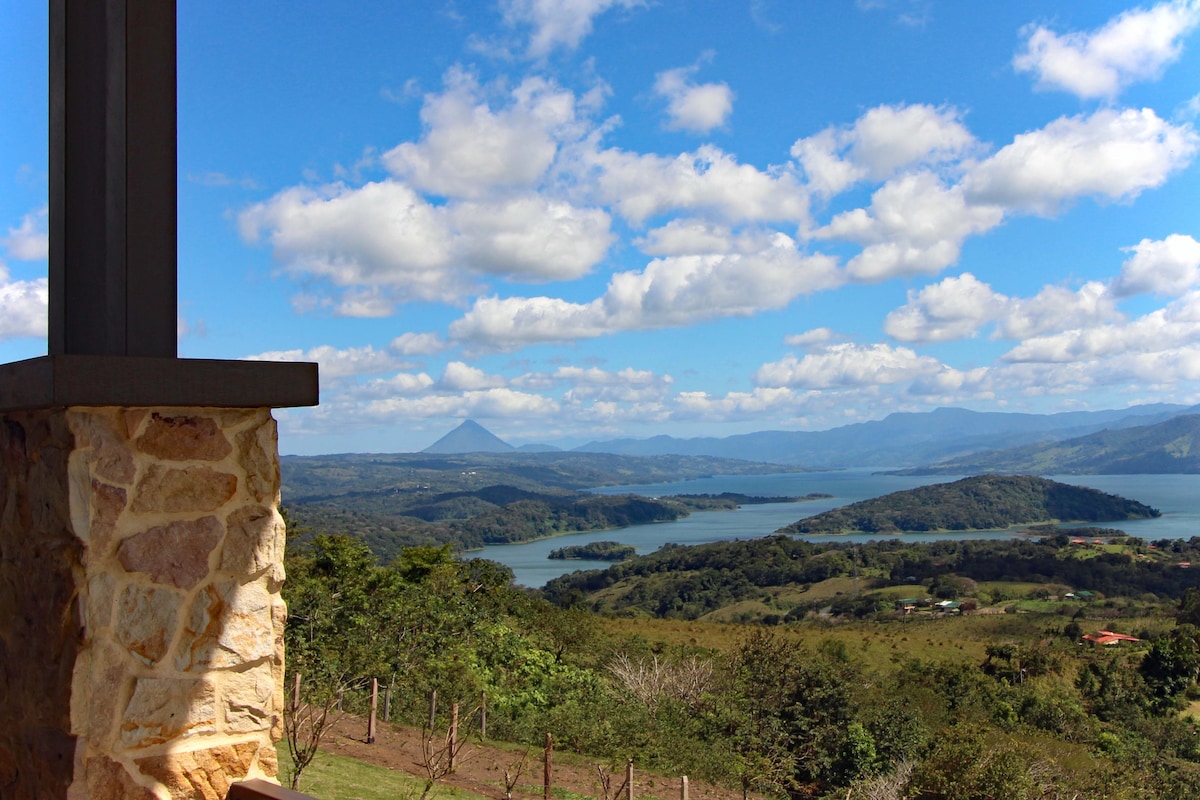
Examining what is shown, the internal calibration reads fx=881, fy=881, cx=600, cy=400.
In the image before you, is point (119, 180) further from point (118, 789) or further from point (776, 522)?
point (776, 522)

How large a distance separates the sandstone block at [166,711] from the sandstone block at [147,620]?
0.22 feet

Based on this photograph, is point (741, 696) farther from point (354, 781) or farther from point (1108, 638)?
point (1108, 638)

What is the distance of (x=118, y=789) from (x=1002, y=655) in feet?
129

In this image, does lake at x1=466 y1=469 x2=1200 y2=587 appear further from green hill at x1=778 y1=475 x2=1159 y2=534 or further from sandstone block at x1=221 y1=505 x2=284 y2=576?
sandstone block at x1=221 y1=505 x2=284 y2=576

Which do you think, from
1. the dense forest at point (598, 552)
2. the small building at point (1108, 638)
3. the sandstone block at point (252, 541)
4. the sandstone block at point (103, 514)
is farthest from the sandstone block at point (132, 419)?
the dense forest at point (598, 552)

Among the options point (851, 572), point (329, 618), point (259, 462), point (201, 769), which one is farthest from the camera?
point (851, 572)

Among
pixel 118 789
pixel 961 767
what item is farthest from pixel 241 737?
pixel 961 767

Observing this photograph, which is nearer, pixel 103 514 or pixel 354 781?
pixel 103 514

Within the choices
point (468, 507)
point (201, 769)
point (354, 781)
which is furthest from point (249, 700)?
point (468, 507)

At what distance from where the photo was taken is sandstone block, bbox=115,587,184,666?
1825 mm

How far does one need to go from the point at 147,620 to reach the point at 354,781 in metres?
8.76

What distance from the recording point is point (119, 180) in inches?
73.9

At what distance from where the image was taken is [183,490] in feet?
6.30

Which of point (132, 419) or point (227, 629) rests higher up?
point (132, 419)
